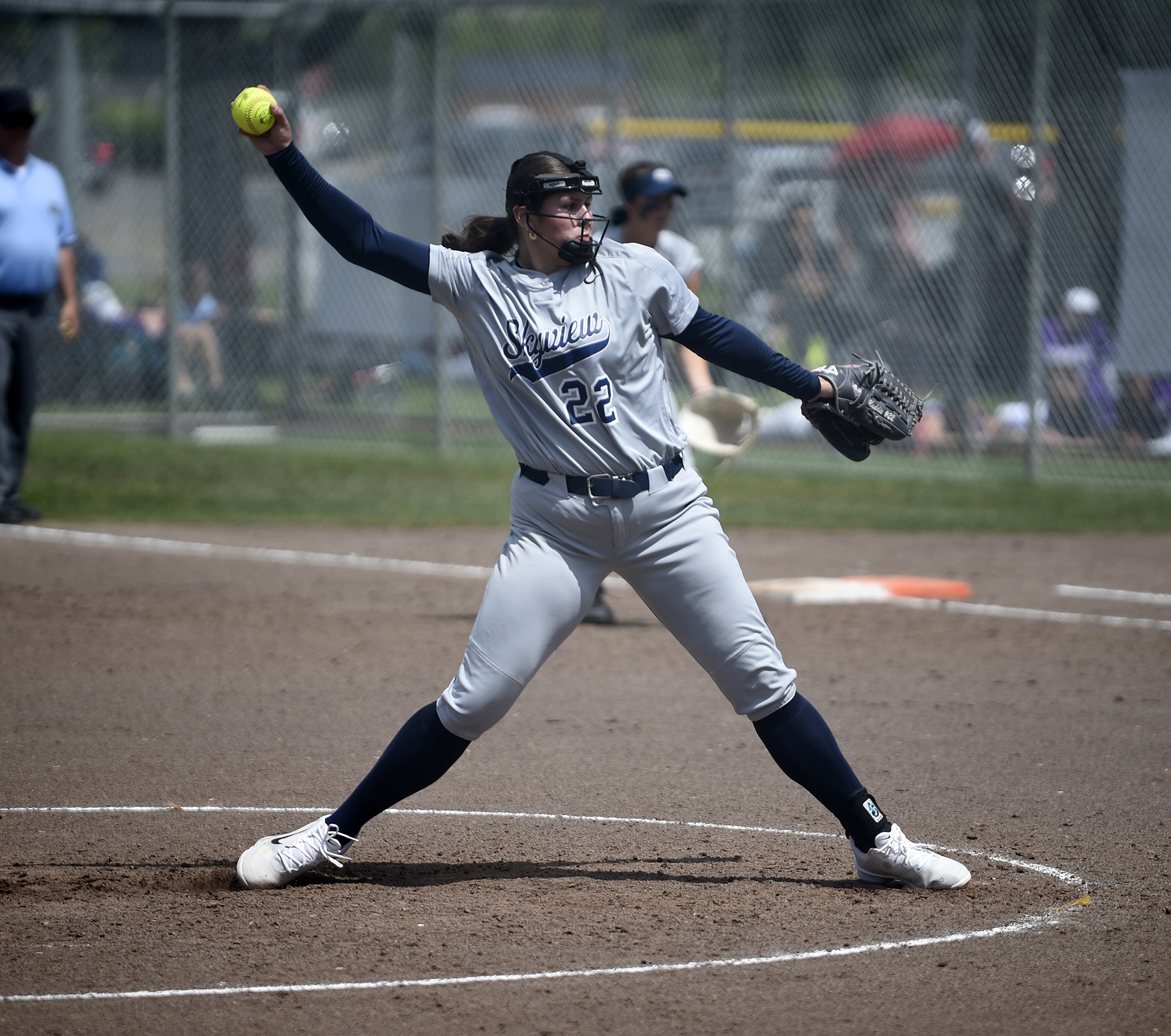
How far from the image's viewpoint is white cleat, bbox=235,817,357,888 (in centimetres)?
404

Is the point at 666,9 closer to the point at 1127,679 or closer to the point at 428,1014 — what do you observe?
the point at 1127,679

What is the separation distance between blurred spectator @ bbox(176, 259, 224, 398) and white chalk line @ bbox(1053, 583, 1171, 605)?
9365 mm

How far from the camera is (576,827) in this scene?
4730mm

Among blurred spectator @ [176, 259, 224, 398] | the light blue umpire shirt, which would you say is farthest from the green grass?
the light blue umpire shirt

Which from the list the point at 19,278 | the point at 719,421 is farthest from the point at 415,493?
the point at 719,421

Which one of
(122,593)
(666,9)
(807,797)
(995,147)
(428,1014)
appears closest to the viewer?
(428,1014)

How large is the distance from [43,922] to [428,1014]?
1.18m

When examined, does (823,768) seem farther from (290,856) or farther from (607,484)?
(290,856)

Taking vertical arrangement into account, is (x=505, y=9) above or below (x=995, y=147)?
above

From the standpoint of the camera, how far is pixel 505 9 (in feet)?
47.1

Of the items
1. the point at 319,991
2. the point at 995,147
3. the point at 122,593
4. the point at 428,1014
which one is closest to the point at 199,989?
the point at 319,991

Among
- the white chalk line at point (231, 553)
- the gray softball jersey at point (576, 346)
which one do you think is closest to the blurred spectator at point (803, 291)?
the white chalk line at point (231, 553)

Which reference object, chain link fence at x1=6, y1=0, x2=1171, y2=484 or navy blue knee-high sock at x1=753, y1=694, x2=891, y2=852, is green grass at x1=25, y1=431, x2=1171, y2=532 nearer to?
chain link fence at x1=6, y1=0, x2=1171, y2=484

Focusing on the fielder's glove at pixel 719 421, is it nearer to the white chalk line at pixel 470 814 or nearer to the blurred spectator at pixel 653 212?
the blurred spectator at pixel 653 212
